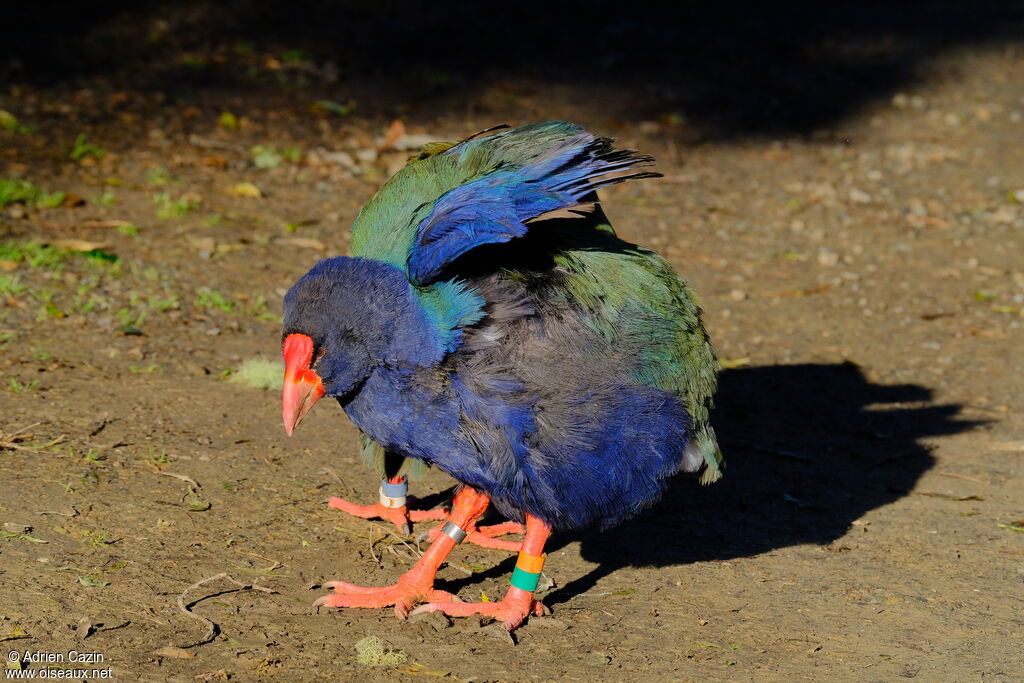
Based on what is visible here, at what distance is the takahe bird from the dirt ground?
0.41 meters

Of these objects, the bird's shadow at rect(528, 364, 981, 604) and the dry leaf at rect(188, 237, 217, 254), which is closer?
the bird's shadow at rect(528, 364, 981, 604)

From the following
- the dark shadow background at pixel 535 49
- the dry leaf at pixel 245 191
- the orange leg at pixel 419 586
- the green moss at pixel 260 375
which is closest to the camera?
the orange leg at pixel 419 586

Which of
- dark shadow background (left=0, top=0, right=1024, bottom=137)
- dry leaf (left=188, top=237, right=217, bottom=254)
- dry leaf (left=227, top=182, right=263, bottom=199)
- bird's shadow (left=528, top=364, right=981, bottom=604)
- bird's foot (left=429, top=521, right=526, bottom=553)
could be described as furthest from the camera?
dark shadow background (left=0, top=0, right=1024, bottom=137)

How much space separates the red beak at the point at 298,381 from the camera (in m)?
3.34

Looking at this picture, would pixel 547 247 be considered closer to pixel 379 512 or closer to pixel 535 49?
pixel 379 512

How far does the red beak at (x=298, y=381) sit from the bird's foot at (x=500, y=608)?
2.56ft

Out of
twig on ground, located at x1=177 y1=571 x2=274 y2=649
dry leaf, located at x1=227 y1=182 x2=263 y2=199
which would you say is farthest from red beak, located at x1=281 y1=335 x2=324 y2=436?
dry leaf, located at x1=227 y1=182 x2=263 y2=199

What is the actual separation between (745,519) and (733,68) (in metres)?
6.91

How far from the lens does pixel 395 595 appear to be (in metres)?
3.67

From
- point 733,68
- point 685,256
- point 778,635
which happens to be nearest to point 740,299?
point 685,256

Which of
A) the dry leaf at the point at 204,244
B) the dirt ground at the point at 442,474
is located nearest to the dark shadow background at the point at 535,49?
the dirt ground at the point at 442,474

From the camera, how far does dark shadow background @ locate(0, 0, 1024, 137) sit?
361 inches

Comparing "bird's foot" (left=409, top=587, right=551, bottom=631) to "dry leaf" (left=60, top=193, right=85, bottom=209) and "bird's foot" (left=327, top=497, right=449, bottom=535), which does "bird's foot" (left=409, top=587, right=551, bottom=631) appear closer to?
"bird's foot" (left=327, top=497, right=449, bottom=535)

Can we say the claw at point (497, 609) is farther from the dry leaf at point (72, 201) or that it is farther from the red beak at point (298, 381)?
the dry leaf at point (72, 201)
